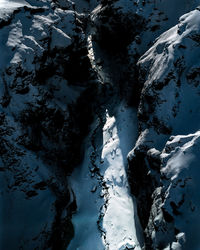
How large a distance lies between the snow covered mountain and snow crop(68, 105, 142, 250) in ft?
0.16

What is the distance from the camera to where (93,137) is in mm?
15727

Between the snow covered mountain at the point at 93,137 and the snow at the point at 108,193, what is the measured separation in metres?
0.05

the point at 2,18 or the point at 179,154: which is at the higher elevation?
the point at 2,18

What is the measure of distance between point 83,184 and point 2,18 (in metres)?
9.17

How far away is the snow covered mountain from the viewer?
1013 centimetres

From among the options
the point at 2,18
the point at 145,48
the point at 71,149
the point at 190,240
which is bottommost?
the point at 71,149

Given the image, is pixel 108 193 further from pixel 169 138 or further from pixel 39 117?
pixel 39 117

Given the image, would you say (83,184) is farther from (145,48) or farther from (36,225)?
(145,48)

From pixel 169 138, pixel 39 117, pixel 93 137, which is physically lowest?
pixel 93 137

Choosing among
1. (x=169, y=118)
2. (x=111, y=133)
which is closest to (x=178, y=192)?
(x=169, y=118)

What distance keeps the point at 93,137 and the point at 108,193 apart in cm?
362

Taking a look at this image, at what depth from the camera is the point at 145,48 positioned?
17.4m

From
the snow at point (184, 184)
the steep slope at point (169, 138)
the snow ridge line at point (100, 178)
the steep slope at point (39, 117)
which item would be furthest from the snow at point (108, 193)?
the snow at point (184, 184)

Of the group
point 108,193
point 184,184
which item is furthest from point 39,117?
point 184,184
